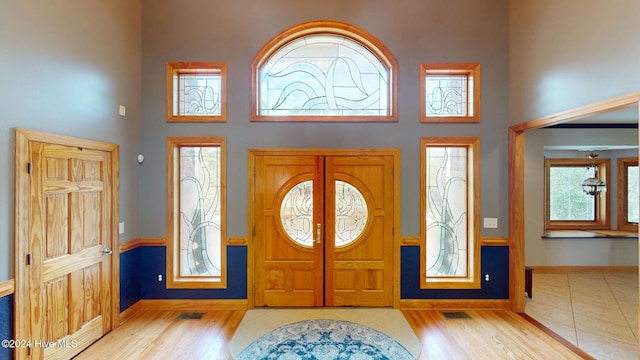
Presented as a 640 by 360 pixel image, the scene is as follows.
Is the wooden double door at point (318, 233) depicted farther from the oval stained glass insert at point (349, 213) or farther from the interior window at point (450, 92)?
the interior window at point (450, 92)

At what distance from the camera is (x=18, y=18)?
7.15ft

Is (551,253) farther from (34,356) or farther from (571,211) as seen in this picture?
(34,356)

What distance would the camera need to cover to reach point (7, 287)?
Result: 6.97 feet

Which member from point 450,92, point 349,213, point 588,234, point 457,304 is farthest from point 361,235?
point 588,234

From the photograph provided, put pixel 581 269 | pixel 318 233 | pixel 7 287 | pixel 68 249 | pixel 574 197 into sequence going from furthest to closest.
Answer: pixel 574 197 → pixel 581 269 → pixel 318 233 → pixel 68 249 → pixel 7 287

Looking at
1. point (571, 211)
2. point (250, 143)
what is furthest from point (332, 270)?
point (571, 211)

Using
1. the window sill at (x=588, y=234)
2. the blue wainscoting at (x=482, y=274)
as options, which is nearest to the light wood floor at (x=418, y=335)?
the blue wainscoting at (x=482, y=274)

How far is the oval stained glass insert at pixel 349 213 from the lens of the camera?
3736 mm

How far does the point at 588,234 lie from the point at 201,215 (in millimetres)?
6981

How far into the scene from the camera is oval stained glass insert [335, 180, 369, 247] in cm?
374

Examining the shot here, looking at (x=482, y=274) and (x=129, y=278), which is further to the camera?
(x=482, y=274)

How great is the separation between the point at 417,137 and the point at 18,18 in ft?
13.2

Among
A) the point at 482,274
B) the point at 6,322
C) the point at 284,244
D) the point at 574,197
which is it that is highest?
the point at 574,197

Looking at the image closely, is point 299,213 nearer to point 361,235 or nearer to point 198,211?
point 361,235
